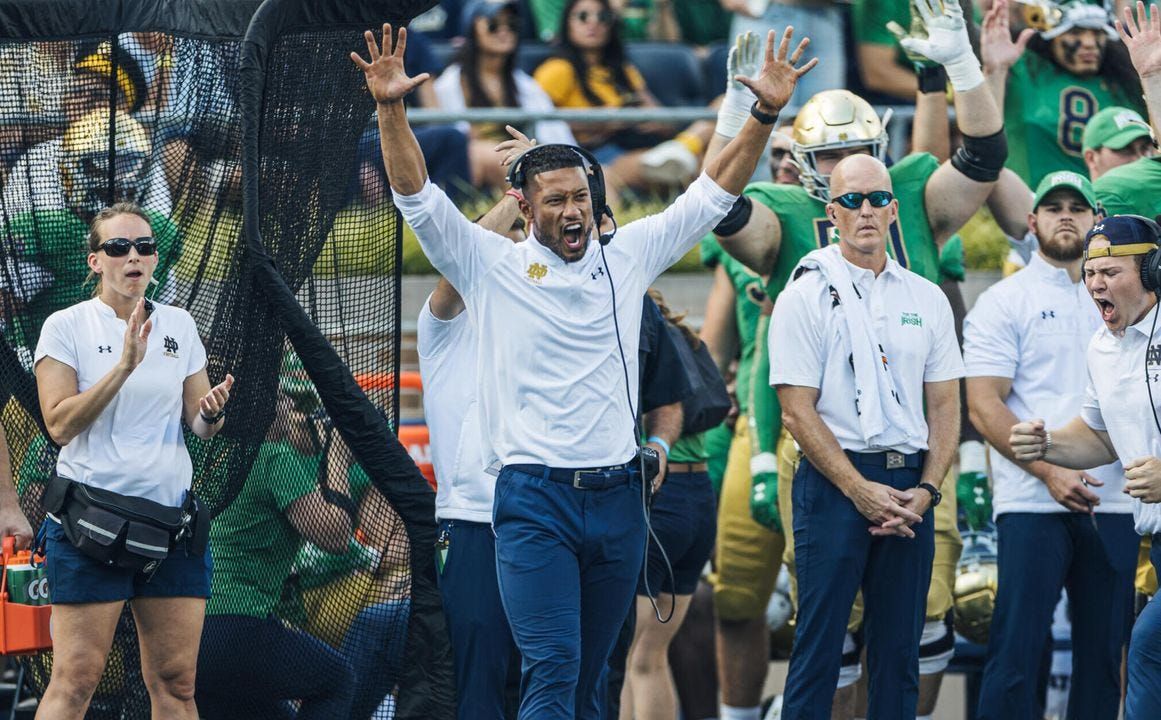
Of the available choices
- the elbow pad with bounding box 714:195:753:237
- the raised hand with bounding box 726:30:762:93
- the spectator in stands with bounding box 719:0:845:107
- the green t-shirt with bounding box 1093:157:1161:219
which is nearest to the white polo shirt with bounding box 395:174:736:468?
the elbow pad with bounding box 714:195:753:237

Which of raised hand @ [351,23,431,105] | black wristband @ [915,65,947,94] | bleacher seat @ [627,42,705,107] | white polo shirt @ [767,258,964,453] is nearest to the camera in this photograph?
raised hand @ [351,23,431,105]

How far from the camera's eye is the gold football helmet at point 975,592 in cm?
760

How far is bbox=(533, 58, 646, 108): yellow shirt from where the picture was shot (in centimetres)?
1093

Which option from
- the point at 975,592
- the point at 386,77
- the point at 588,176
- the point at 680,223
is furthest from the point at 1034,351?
the point at 386,77

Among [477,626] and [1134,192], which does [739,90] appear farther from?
[477,626]

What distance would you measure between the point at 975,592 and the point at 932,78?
2.15m

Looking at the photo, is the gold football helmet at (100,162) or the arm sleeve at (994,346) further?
the arm sleeve at (994,346)

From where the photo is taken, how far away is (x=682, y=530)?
6914 mm

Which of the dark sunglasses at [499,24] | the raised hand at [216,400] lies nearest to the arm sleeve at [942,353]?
the raised hand at [216,400]

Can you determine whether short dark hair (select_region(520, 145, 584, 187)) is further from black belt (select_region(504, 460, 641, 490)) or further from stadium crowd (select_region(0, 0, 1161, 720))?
black belt (select_region(504, 460, 641, 490))

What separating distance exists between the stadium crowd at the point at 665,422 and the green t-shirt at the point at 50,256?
1cm

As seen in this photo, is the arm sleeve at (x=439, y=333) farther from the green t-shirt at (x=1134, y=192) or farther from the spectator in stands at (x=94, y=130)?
the green t-shirt at (x=1134, y=192)

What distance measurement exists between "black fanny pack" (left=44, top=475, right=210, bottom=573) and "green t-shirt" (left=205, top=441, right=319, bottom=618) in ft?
1.70

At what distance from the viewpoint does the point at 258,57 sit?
5.85 m
